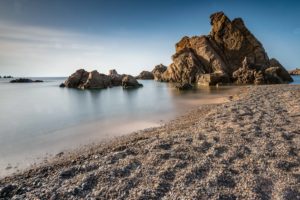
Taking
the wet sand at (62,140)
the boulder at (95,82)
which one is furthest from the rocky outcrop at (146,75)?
the wet sand at (62,140)

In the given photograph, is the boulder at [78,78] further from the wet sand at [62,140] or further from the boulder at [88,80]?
the wet sand at [62,140]

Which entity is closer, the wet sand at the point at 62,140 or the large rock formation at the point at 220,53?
the wet sand at the point at 62,140

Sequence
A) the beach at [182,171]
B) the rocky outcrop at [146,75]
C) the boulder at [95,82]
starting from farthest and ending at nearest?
the rocky outcrop at [146,75] → the boulder at [95,82] → the beach at [182,171]

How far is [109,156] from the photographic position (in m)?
8.95

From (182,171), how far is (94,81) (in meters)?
56.3

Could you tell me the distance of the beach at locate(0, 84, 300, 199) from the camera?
6250 mm

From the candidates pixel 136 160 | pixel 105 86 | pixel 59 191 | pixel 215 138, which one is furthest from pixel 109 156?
pixel 105 86

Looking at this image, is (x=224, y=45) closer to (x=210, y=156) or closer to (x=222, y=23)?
(x=222, y=23)

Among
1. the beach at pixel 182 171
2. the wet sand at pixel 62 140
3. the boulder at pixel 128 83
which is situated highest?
the boulder at pixel 128 83

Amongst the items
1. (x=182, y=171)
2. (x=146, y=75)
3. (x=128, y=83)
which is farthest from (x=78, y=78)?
(x=146, y=75)

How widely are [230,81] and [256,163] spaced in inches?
2428

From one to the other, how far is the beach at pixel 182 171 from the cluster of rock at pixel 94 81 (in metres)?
51.2

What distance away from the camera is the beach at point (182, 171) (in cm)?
625

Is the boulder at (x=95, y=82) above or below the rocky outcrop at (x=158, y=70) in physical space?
below
